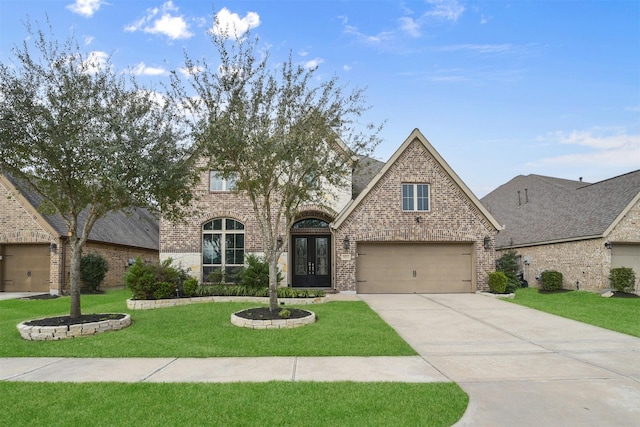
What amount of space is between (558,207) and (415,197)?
33.3 feet

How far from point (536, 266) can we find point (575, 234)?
10.3 feet

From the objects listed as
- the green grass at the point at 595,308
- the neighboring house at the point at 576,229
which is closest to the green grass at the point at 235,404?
the green grass at the point at 595,308

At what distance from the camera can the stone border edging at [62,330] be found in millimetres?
9148

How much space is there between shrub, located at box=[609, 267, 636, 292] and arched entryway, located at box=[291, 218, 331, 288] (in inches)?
451

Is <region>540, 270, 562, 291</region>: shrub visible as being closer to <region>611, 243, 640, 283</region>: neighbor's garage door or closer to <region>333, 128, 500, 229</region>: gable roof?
<region>611, 243, 640, 283</region>: neighbor's garage door

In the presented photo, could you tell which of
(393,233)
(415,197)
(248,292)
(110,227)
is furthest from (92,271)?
(415,197)

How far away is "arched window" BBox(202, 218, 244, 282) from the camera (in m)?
18.0

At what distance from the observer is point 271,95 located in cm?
1094

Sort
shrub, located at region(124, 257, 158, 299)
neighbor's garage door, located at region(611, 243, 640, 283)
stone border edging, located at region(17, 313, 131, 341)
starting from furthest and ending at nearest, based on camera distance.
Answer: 1. neighbor's garage door, located at region(611, 243, 640, 283)
2. shrub, located at region(124, 257, 158, 299)
3. stone border edging, located at region(17, 313, 131, 341)

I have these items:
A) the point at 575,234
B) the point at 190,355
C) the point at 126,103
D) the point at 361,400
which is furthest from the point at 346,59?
the point at 575,234

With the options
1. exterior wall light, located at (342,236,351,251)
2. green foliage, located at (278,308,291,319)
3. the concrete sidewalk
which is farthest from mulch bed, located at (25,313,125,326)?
exterior wall light, located at (342,236,351,251)

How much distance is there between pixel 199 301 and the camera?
14625 mm

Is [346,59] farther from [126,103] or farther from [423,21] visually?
[126,103]

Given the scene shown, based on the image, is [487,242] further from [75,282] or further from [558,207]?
[75,282]
